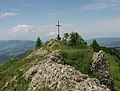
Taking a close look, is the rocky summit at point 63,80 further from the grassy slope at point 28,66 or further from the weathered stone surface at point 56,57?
the weathered stone surface at point 56,57

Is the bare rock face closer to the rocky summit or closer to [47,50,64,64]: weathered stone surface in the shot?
[47,50,64,64]: weathered stone surface

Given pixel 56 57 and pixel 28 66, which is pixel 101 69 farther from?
pixel 28 66

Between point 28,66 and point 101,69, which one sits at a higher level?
point 28,66

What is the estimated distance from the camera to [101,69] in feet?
158

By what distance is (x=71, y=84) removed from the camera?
81.6 ft

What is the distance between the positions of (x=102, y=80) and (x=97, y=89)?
984 inches

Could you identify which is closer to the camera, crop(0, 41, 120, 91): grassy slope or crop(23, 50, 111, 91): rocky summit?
crop(23, 50, 111, 91): rocky summit

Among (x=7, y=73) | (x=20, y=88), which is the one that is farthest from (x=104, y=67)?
(x=20, y=88)

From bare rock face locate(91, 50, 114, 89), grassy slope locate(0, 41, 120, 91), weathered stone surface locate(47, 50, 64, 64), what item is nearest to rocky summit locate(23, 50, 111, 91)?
grassy slope locate(0, 41, 120, 91)

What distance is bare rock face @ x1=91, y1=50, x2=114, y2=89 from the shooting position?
47344 mm

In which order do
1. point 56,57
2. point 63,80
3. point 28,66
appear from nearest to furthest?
1. point 63,80
2. point 28,66
3. point 56,57

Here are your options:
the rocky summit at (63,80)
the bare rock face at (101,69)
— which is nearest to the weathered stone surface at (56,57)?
the bare rock face at (101,69)

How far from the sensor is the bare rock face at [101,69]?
4734 cm

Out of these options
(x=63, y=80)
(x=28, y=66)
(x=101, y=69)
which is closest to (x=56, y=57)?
(x=28, y=66)
